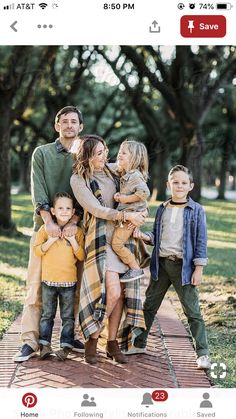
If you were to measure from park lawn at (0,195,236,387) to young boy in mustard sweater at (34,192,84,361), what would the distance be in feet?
2.46

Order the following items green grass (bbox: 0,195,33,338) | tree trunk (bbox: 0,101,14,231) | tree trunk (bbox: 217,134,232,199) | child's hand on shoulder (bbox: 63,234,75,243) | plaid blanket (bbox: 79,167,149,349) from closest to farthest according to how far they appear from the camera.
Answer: plaid blanket (bbox: 79,167,149,349), child's hand on shoulder (bbox: 63,234,75,243), green grass (bbox: 0,195,33,338), tree trunk (bbox: 0,101,14,231), tree trunk (bbox: 217,134,232,199)

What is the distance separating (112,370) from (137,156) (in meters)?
1.28

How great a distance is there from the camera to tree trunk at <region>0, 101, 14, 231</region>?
1072 cm

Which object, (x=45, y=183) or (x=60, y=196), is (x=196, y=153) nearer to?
(x=45, y=183)

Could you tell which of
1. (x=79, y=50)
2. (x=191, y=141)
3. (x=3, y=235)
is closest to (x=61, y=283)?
(x=3, y=235)

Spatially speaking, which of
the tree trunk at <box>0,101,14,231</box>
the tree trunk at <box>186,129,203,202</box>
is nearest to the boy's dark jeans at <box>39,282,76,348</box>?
the tree trunk at <box>0,101,14,231</box>

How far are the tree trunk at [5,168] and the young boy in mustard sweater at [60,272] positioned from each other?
6.80 meters

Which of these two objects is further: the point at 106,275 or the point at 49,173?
the point at 49,173

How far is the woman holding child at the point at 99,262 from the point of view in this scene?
394 cm

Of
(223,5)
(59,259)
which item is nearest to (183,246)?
(59,259)

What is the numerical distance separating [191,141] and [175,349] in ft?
29.0
